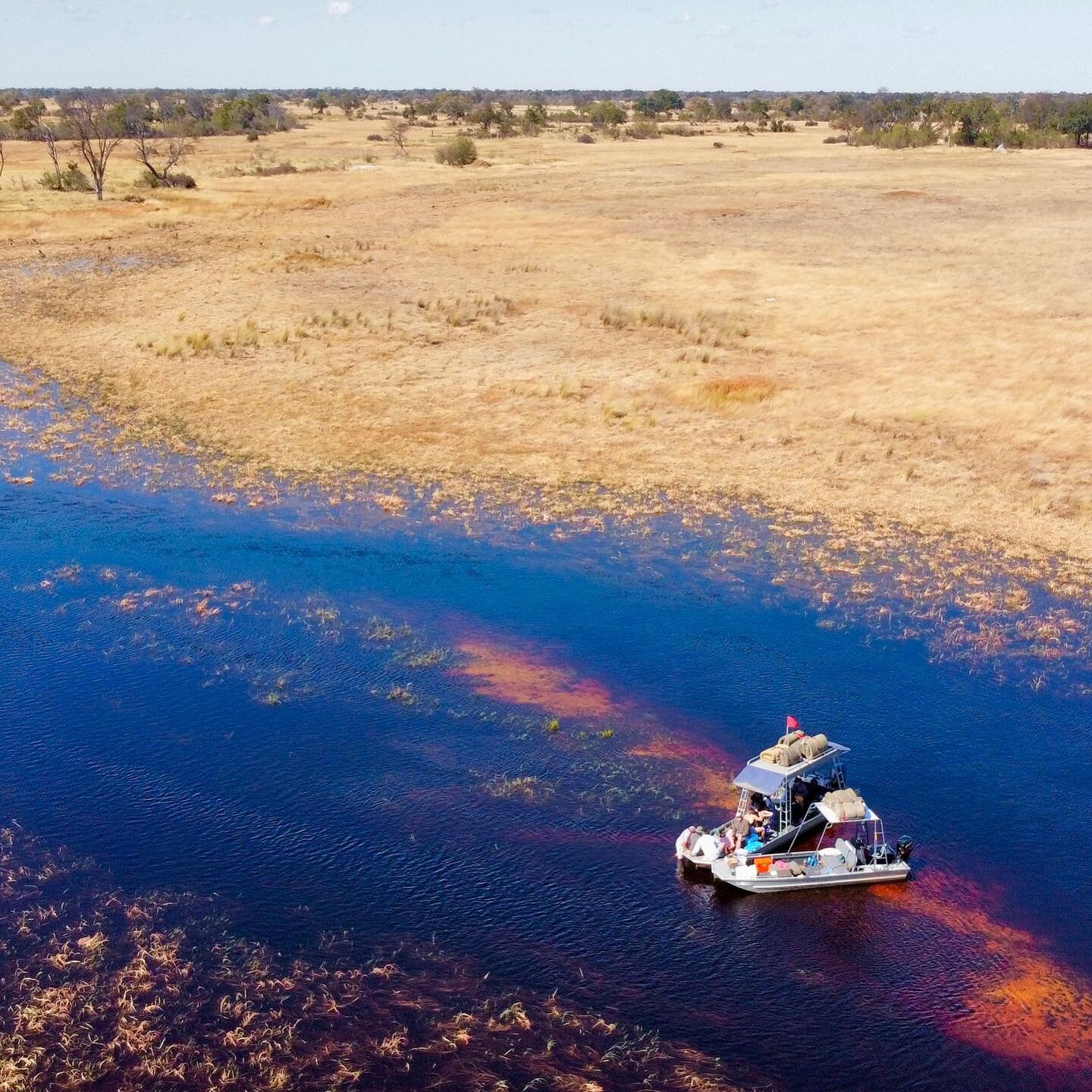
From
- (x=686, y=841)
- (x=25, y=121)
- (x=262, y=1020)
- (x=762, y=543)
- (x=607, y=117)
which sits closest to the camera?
(x=262, y=1020)

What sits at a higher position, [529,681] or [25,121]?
[25,121]

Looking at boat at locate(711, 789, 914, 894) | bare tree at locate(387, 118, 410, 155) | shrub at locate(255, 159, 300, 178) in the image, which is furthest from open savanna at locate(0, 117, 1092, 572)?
bare tree at locate(387, 118, 410, 155)

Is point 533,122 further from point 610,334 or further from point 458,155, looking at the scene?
point 610,334

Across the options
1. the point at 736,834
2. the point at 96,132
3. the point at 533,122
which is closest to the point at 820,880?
the point at 736,834

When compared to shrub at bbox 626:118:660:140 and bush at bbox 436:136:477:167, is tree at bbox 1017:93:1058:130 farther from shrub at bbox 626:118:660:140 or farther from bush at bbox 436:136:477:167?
bush at bbox 436:136:477:167

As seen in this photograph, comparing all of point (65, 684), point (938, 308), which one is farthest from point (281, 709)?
point (938, 308)

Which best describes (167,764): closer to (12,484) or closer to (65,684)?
(65,684)

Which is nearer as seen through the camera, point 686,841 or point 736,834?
point 686,841
